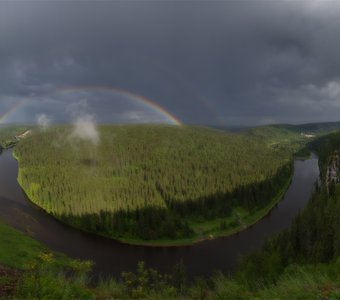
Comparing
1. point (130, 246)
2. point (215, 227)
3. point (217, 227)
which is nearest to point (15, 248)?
point (130, 246)

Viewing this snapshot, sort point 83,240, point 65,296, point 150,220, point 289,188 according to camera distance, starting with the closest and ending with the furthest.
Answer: point 65,296 < point 83,240 < point 150,220 < point 289,188

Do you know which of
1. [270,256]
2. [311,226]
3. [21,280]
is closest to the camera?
[21,280]

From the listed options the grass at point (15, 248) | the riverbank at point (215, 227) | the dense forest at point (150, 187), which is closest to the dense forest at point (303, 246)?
the riverbank at point (215, 227)

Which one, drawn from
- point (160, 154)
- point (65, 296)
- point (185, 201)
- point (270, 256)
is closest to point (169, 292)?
point (65, 296)

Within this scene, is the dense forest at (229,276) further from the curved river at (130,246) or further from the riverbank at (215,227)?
the riverbank at (215,227)

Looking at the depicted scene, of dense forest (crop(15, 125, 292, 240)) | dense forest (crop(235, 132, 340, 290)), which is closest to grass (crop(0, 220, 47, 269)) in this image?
dense forest (crop(15, 125, 292, 240))

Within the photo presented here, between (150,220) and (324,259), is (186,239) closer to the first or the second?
(150,220)

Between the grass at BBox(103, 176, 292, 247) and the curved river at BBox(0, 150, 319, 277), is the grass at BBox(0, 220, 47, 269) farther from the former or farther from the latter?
the grass at BBox(103, 176, 292, 247)

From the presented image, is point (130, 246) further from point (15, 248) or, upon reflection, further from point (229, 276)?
point (229, 276)
